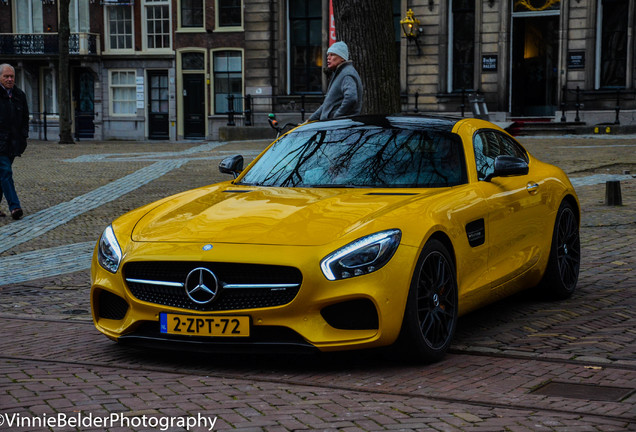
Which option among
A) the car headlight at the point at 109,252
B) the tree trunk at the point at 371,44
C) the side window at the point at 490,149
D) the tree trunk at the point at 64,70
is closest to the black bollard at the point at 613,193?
the tree trunk at the point at 371,44

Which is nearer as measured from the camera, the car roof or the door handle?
the car roof

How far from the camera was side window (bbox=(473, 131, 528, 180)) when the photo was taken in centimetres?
657

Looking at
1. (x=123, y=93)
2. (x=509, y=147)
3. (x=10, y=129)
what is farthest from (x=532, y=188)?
(x=123, y=93)

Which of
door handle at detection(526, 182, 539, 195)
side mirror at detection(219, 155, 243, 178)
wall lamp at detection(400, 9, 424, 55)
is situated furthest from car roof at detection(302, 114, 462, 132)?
wall lamp at detection(400, 9, 424, 55)

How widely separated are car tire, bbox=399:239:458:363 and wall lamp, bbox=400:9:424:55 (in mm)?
28310

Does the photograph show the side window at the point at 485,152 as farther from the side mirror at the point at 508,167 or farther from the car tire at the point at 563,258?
the car tire at the point at 563,258

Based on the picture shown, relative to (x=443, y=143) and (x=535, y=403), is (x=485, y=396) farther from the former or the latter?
(x=443, y=143)

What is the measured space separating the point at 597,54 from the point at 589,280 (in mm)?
24216

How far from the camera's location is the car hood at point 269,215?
5164mm

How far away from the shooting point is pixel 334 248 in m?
4.99

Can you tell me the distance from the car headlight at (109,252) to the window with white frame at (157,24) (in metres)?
36.0

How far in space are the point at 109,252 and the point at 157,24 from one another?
36.8 m

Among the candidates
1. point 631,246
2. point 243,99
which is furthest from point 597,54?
point 631,246

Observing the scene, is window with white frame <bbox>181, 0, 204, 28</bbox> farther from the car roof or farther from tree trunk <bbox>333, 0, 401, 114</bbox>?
the car roof
